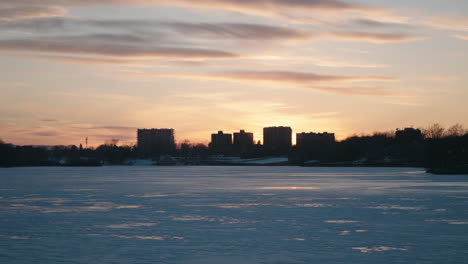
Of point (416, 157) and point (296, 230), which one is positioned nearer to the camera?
point (296, 230)

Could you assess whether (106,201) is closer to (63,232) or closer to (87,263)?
(63,232)

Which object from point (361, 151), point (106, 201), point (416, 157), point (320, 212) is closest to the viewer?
point (320, 212)

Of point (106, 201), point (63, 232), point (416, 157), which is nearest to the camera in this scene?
point (63, 232)

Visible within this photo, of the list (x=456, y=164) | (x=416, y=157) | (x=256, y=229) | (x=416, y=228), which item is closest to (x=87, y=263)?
(x=256, y=229)

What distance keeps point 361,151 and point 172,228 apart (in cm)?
17401

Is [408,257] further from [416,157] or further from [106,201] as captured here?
[416,157]

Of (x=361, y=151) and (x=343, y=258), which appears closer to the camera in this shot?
(x=343, y=258)

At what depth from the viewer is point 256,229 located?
21.7 metres

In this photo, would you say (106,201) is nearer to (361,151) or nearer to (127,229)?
(127,229)

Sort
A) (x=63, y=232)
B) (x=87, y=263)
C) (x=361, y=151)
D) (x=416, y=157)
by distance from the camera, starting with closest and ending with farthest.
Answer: (x=87, y=263)
(x=63, y=232)
(x=416, y=157)
(x=361, y=151)

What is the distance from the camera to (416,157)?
14875 centimetres

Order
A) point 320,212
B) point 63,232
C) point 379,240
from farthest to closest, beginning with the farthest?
point 320,212 → point 63,232 → point 379,240

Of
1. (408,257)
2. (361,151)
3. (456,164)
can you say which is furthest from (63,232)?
(361,151)

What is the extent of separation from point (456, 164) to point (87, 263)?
314 ft
